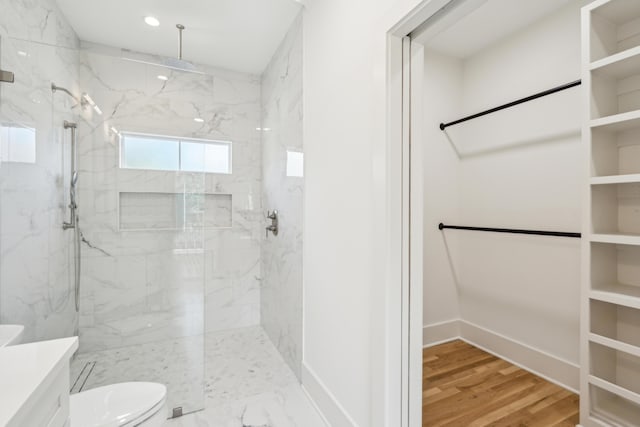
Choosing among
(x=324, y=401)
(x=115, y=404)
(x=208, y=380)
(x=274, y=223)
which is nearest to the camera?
(x=115, y=404)

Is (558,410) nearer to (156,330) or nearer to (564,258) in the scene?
(564,258)

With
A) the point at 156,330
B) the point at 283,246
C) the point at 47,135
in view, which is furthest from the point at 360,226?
the point at 47,135

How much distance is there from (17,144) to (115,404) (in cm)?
142

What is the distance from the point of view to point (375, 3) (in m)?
1.27

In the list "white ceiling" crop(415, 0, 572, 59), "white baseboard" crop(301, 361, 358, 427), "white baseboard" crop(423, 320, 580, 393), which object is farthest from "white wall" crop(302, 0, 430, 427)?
"white baseboard" crop(423, 320, 580, 393)

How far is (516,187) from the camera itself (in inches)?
62.8

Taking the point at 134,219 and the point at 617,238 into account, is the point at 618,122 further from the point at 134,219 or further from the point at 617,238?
the point at 134,219

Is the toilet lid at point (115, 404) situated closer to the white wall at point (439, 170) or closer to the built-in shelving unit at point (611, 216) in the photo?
the white wall at point (439, 170)

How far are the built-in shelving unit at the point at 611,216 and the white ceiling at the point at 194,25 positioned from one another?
1.75 meters

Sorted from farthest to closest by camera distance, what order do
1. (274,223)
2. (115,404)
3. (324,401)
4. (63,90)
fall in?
(274,223) < (63,90) < (324,401) < (115,404)

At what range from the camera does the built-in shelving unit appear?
38.8 inches

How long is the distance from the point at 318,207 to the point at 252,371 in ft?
4.58

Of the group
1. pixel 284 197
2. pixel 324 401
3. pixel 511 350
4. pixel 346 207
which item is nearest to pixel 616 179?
pixel 346 207

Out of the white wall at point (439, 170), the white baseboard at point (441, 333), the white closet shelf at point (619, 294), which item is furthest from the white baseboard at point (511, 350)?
the white closet shelf at point (619, 294)
